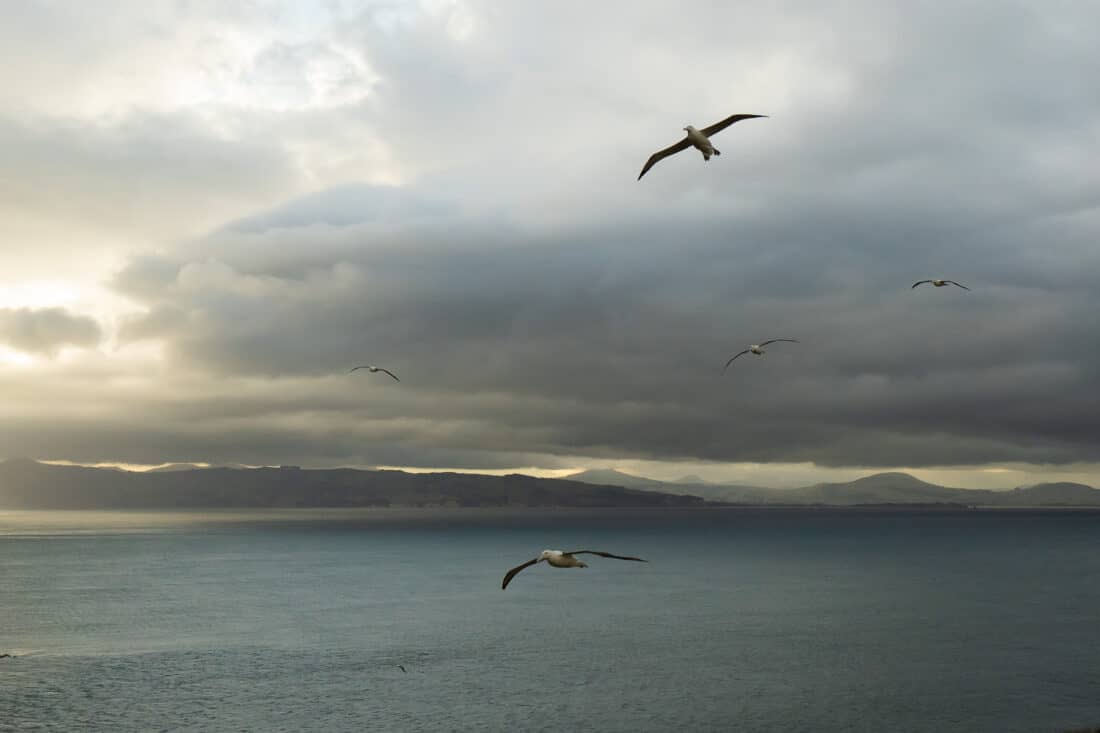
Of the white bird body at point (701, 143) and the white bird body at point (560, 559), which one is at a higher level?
the white bird body at point (701, 143)

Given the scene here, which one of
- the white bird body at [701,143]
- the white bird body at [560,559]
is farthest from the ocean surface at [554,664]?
the white bird body at [701,143]

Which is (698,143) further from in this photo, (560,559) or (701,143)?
(560,559)

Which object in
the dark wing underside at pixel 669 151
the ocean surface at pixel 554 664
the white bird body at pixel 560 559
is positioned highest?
the dark wing underside at pixel 669 151

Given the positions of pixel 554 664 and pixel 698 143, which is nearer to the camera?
pixel 698 143

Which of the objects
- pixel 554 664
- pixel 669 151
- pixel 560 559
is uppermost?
pixel 669 151

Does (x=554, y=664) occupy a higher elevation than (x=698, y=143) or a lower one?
lower

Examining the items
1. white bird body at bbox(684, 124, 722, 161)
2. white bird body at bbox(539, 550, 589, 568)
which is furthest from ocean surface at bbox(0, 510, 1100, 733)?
white bird body at bbox(684, 124, 722, 161)

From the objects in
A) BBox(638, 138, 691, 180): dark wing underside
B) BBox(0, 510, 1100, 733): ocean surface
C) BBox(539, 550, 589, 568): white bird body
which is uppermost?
BBox(638, 138, 691, 180): dark wing underside

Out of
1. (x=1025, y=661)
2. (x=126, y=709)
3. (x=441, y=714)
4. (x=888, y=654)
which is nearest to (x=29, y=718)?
(x=126, y=709)

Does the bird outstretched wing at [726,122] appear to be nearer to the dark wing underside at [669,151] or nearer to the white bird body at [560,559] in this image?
the dark wing underside at [669,151]

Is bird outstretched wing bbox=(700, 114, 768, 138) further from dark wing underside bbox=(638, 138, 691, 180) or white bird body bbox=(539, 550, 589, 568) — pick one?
white bird body bbox=(539, 550, 589, 568)

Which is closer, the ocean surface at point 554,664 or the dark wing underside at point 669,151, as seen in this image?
the dark wing underside at point 669,151

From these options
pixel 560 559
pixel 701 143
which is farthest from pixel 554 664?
pixel 701 143

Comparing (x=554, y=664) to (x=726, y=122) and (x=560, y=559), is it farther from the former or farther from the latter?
(x=726, y=122)
